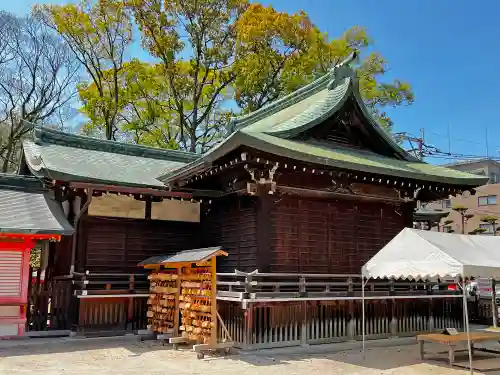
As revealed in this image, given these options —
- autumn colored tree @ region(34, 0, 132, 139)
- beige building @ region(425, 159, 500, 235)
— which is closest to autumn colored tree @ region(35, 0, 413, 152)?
autumn colored tree @ region(34, 0, 132, 139)

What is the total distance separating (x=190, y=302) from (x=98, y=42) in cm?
2268

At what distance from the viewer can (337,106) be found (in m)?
13.5

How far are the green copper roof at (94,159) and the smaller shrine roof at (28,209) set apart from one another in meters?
0.67

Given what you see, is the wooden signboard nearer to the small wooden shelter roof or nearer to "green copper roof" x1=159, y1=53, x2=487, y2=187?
"green copper roof" x1=159, y1=53, x2=487, y2=187

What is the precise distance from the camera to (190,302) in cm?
1100

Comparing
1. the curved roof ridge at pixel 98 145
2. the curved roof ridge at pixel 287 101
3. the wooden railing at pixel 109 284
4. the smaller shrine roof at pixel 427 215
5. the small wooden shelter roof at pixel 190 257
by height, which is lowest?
the wooden railing at pixel 109 284

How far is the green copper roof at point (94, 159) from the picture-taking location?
12.5m

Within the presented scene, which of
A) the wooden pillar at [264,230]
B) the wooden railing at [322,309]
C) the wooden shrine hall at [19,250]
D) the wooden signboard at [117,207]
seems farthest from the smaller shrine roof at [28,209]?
the wooden pillar at [264,230]

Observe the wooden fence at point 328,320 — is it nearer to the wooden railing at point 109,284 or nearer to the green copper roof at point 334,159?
the wooden railing at point 109,284

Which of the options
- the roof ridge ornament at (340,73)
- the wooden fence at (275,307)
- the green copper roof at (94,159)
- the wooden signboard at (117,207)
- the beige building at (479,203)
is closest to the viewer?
the wooden fence at (275,307)

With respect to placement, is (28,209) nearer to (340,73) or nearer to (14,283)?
(14,283)

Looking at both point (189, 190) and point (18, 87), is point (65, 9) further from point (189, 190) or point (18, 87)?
point (189, 190)

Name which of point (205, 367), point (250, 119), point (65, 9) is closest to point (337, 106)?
point (250, 119)

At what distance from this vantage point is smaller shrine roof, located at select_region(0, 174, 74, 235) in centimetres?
1122
